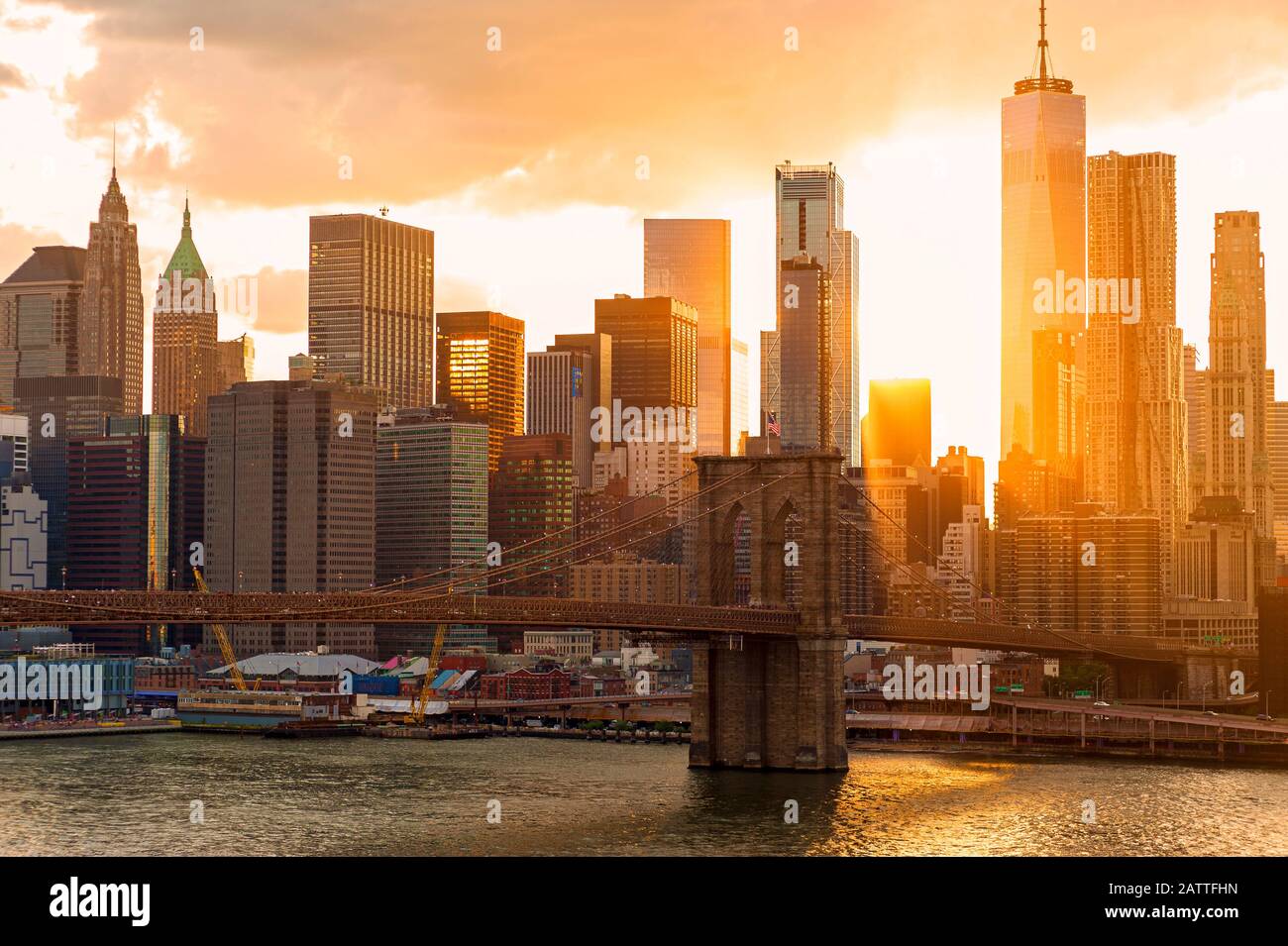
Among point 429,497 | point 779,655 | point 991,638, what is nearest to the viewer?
point 779,655

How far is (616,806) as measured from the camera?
59.4 m

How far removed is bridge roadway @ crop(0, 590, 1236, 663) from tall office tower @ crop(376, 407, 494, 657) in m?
109

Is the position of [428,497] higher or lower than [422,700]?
higher

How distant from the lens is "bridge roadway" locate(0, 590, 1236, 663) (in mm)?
54034

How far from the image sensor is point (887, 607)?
185 metres

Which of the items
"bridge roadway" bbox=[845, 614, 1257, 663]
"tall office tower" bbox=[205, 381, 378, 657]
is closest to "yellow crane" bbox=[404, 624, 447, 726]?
"bridge roadway" bbox=[845, 614, 1257, 663]

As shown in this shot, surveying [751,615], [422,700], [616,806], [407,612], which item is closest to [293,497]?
[422,700]

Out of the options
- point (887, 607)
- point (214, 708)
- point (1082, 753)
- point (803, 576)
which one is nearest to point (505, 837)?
point (803, 576)

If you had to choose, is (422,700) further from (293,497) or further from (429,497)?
(429,497)

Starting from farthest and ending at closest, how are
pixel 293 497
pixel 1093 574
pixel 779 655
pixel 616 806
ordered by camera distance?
pixel 293 497 → pixel 1093 574 → pixel 779 655 → pixel 616 806

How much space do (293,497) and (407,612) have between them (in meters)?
121

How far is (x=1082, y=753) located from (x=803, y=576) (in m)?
23.6

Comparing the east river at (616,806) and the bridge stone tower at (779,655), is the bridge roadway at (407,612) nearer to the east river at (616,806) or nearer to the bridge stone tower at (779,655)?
the bridge stone tower at (779,655)
